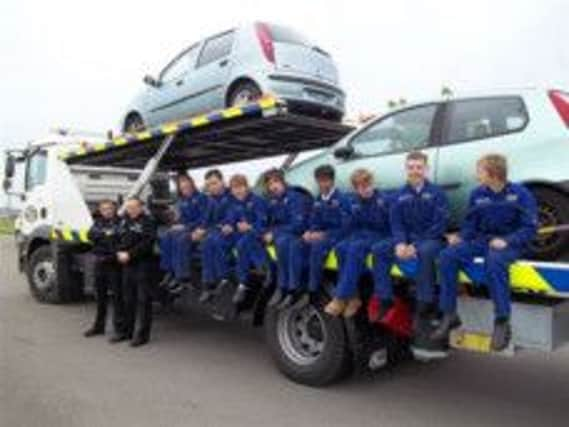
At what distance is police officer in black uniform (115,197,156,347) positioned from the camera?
7.75 m

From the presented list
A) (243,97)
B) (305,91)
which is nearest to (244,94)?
(243,97)

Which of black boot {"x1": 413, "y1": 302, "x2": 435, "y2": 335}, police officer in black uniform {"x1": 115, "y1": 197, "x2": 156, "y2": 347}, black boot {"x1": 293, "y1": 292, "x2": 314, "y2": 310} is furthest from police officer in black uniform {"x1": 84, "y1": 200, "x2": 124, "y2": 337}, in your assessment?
black boot {"x1": 413, "y1": 302, "x2": 435, "y2": 335}

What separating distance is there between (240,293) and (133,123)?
5713 mm

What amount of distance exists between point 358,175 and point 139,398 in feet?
8.22

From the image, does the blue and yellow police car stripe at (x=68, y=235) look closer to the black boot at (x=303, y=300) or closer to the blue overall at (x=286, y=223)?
the blue overall at (x=286, y=223)

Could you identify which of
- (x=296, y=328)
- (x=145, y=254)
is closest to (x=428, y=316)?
(x=296, y=328)

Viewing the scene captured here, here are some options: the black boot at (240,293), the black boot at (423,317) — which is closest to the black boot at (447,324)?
the black boot at (423,317)

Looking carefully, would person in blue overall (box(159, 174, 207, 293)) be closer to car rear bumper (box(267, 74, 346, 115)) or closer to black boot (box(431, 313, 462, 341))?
car rear bumper (box(267, 74, 346, 115))

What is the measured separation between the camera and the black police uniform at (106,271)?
799cm

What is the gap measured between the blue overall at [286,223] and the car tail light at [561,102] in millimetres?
2199

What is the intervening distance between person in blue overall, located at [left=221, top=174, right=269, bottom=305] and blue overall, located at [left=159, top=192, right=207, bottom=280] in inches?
22.4

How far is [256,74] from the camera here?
8586 millimetres

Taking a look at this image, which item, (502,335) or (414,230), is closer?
(502,335)

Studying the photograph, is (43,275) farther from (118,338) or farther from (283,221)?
(283,221)
